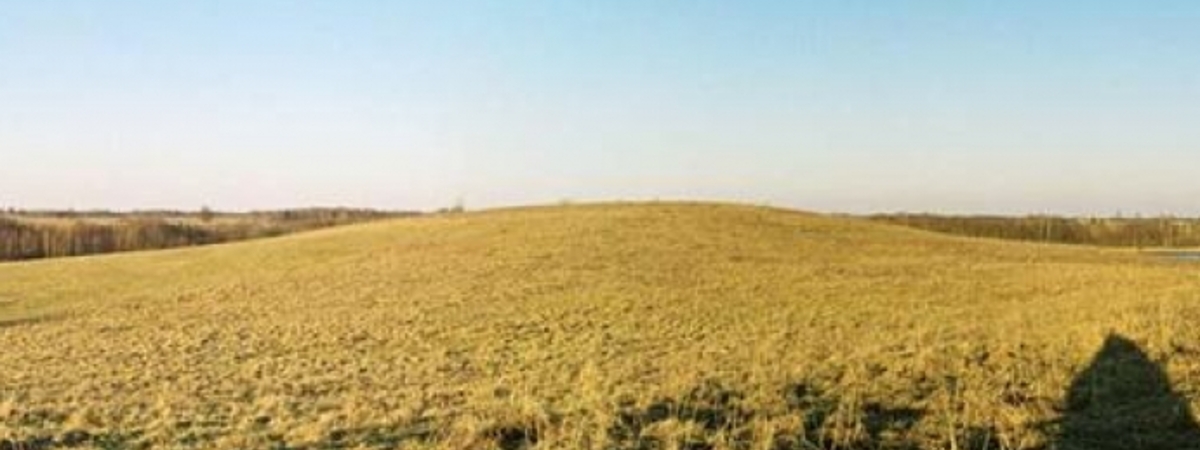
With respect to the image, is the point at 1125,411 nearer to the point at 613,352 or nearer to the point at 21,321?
the point at 613,352

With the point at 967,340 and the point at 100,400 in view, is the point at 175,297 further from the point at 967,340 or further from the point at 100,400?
the point at 967,340

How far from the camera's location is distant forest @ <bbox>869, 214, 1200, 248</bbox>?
8094 cm

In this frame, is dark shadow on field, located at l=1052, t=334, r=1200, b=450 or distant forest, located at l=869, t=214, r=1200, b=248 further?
distant forest, located at l=869, t=214, r=1200, b=248

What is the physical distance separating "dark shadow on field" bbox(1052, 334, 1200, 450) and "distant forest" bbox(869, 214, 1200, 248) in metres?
64.1

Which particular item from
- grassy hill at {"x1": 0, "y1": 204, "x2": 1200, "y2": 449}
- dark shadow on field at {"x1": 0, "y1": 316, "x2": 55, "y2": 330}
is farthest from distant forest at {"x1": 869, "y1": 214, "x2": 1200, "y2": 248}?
dark shadow on field at {"x1": 0, "y1": 316, "x2": 55, "y2": 330}

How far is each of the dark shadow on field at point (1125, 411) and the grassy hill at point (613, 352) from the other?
5 centimetres

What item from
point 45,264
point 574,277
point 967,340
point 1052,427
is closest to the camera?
point 1052,427

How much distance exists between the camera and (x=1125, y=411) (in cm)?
1252

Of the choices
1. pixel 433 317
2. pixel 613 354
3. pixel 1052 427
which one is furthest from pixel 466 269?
pixel 1052 427

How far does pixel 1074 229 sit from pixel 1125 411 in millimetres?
78824

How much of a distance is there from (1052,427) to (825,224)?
41742mm

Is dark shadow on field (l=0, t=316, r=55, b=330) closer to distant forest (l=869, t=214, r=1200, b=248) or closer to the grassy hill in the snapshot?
the grassy hill

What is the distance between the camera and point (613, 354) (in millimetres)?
18828

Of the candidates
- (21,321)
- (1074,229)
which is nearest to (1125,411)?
(21,321)
